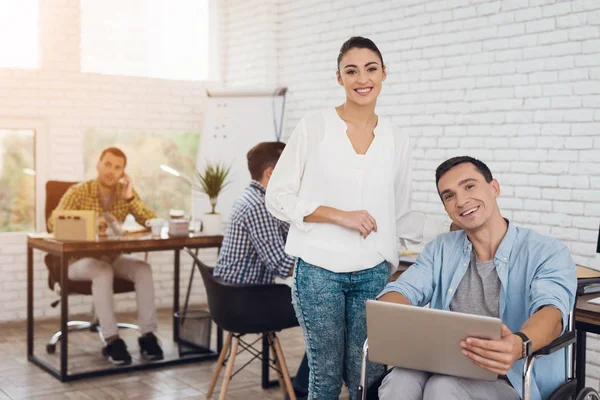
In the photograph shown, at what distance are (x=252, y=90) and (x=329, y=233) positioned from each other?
3.87m

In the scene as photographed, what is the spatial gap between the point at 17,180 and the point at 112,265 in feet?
4.79

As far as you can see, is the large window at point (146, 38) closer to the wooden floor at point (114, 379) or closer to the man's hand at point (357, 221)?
the wooden floor at point (114, 379)

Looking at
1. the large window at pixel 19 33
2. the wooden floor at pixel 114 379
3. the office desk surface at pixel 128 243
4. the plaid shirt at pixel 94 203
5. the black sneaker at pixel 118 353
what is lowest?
the wooden floor at pixel 114 379

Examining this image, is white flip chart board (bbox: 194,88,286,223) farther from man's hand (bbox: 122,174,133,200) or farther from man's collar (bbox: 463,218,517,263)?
man's collar (bbox: 463,218,517,263)

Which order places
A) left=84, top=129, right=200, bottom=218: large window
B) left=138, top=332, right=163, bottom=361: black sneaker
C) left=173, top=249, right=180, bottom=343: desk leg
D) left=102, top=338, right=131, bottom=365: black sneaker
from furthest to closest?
left=84, top=129, right=200, bottom=218: large window → left=173, top=249, right=180, bottom=343: desk leg → left=138, top=332, right=163, bottom=361: black sneaker → left=102, top=338, right=131, bottom=365: black sneaker

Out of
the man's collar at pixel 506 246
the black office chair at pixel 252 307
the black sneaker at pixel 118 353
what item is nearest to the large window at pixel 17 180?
the black sneaker at pixel 118 353

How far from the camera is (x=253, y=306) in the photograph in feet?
12.0

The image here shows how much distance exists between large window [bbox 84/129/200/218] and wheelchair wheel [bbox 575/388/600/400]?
4.80 meters

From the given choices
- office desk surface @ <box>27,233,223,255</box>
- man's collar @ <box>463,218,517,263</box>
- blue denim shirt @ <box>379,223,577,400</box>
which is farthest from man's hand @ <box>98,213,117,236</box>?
man's collar @ <box>463,218,517,263</box>

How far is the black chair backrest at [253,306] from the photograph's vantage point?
3646 millimetres

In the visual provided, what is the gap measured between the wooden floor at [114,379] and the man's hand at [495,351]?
2.16 m

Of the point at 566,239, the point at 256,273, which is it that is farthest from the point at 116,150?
the point at 566,239

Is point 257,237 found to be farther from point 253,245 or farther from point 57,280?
point 57,280

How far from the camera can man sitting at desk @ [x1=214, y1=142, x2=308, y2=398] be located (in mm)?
3650
